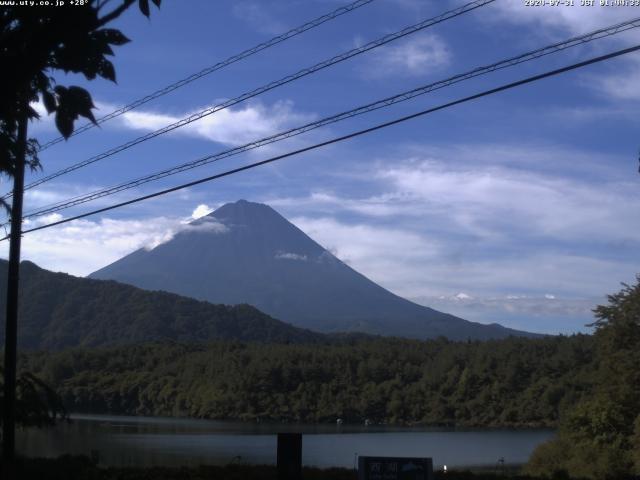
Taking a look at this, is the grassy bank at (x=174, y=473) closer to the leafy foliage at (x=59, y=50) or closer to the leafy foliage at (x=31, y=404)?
the leafy foliage at (x=31, y=404)

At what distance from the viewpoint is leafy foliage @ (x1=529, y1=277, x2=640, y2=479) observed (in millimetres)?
33594

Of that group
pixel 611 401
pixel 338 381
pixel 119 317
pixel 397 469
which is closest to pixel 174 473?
pixel 397 469

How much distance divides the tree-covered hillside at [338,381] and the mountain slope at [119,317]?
6445cm

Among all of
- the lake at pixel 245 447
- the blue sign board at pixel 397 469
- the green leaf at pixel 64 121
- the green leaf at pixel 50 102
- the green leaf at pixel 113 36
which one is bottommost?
the lake at pixel 245 447

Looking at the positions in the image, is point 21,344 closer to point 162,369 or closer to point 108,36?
point 162,369

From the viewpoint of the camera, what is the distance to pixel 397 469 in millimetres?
10211

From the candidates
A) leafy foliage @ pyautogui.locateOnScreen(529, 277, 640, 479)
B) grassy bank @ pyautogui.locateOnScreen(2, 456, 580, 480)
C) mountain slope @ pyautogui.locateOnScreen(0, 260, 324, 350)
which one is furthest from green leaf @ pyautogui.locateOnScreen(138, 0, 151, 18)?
mountain slope @ pyautogui.locateOnScreen(0, 260, 324, 350)

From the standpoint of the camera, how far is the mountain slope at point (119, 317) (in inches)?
7072

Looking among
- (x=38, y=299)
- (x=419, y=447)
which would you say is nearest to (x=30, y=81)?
(x=419, y=447)

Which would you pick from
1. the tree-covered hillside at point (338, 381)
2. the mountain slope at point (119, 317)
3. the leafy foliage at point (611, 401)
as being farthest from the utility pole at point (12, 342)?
the mountain slope at point (119, 317)

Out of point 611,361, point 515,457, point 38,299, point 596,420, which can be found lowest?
point 515,457

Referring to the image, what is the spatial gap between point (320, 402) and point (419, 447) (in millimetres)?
45616

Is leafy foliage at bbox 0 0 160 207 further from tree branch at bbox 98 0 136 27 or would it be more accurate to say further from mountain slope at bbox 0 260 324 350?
mountain slope at bbox 0 260 324 350

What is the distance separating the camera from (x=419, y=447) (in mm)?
56062
